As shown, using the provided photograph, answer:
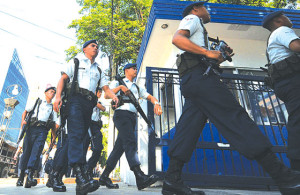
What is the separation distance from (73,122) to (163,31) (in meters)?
4.68

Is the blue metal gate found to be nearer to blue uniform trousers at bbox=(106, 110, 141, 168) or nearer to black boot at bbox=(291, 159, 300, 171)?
blue uniform trousers at bbox=(106, 110, 141, 168)

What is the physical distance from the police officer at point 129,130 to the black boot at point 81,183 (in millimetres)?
939

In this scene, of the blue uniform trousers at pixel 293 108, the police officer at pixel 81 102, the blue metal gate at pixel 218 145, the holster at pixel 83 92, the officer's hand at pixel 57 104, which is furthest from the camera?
the blue metal gate at pixel 218 145

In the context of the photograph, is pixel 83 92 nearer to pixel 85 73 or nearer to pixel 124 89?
pixel 85 73

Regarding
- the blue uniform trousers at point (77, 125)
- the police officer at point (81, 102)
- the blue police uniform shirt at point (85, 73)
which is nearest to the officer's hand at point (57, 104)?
the police officer at point (81, 102)

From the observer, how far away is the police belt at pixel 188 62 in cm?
196

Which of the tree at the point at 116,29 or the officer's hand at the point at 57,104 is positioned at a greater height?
the tree at the point at 116,29

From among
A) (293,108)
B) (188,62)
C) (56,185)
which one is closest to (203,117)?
(188,62)

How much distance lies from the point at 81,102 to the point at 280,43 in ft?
8.09

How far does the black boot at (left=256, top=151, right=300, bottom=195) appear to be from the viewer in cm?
143

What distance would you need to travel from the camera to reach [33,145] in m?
4.09

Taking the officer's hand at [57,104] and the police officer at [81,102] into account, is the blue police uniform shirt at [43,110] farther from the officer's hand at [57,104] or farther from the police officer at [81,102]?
the officer's hand at [57,104]

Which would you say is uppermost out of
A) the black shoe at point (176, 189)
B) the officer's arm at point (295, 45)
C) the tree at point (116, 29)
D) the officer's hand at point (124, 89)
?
the tree at point (116, 29)

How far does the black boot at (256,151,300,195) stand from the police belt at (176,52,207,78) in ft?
3.06
